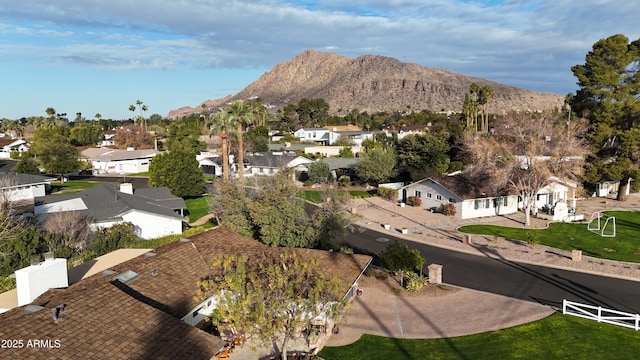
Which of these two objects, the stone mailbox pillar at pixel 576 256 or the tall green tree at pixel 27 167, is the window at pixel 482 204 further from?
the tall green tree at pixel 27 167

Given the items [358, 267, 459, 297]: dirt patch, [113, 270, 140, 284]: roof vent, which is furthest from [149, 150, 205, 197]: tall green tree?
Answer: [113, 270, 140, 284]: roof vent

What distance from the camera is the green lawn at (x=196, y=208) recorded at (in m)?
50.8

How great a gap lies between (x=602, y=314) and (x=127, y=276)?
23594 mm

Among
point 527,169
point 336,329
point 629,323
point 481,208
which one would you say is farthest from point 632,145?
point 336,329

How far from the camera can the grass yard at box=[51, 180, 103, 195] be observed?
68.2 metres

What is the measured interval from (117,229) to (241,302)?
26.2m

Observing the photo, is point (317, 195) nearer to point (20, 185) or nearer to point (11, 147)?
point (20, 185)

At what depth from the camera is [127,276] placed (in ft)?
65.0

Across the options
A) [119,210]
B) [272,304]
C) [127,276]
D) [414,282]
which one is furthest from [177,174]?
[272,304]

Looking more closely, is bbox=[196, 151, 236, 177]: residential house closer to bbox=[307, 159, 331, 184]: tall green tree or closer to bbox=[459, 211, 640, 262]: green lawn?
bbox=[307, 159, 331, 184]: tall green tree

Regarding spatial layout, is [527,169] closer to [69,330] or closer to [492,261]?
[492,261]

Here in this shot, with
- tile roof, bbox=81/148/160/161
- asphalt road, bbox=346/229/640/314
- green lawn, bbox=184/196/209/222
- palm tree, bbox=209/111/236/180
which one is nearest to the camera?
asphalt road, bbox=346/229/640/314

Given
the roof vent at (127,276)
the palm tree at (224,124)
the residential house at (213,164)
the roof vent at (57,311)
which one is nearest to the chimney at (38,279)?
the roof vent at (127,276)

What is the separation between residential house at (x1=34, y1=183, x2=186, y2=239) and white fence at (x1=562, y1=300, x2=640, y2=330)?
3147 cm
